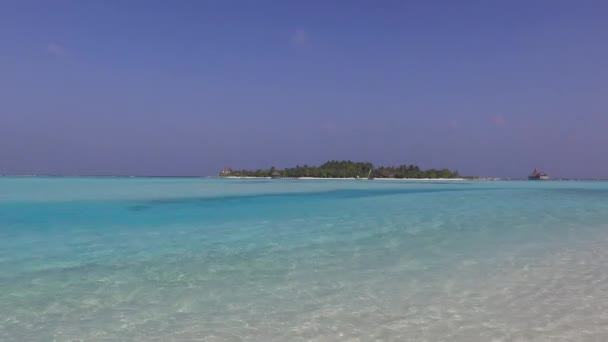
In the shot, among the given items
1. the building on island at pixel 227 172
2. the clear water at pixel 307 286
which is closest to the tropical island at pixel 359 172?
the building on island at pixel 227 172

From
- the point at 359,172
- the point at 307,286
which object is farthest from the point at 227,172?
the point at 307,286

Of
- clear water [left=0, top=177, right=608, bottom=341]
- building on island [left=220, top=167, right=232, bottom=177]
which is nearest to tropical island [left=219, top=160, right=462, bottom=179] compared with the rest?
building on island [left=220, top=167, right=232, bottom=177]

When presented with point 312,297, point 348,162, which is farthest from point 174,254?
point 348,162

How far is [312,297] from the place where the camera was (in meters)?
5.62

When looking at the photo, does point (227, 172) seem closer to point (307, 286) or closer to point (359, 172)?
point (359, 172)

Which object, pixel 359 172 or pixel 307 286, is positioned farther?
pixel 359 172

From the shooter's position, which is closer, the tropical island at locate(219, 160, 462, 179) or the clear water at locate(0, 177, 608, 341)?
the clear water at locate(0, 177, 608, 341)

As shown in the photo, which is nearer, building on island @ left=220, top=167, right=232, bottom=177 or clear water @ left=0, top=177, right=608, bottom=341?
clear water @ left=0, top=177, right=608, bottom=341

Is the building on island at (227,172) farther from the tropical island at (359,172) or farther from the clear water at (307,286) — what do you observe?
the clear water at (307,286)

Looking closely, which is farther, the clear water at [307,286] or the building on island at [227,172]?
the building on island at [227,172]

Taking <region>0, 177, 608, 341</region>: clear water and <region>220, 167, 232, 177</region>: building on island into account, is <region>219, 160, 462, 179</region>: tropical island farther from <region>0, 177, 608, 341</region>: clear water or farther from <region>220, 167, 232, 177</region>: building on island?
<region>0, 177, 608, 341</region>: clear water

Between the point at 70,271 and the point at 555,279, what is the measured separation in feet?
25.9

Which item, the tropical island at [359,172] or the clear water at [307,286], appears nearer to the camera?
the clear water at [307,286]

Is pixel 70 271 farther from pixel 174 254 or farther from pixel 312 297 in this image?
pixel 312 297
